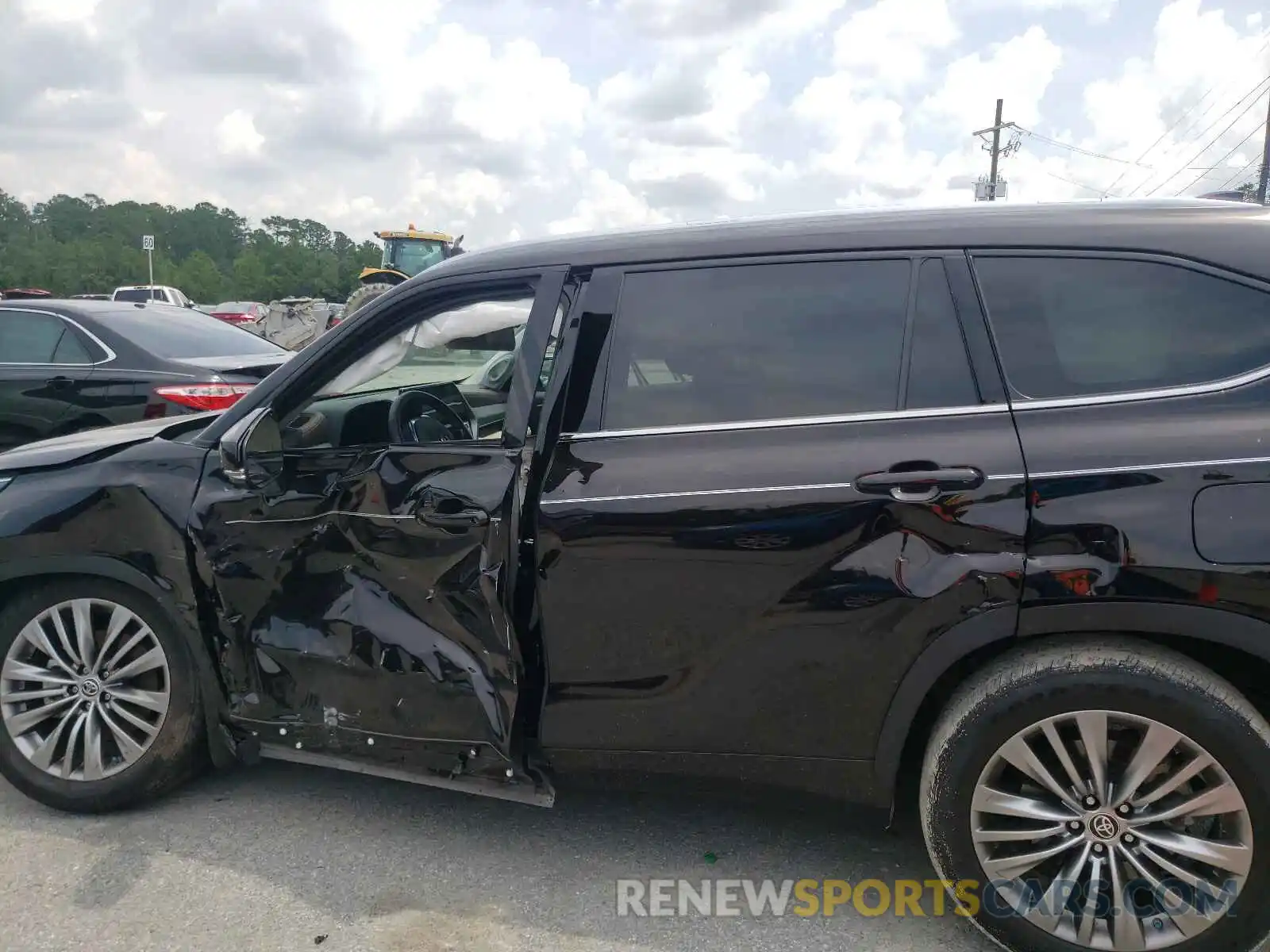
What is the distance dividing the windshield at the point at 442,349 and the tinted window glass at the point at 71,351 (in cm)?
418

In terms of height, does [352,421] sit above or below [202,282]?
below

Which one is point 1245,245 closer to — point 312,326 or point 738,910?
point 738,910

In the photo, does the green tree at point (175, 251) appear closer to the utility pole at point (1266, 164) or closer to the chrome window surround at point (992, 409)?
the utility pole at point (1266, 164)

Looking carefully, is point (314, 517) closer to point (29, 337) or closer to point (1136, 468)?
point (1136, 468)

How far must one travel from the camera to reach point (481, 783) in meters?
2.74

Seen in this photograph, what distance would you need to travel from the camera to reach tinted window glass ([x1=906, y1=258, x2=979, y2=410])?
235 cm

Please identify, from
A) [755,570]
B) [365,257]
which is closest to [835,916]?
[755,570]

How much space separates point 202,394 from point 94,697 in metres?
3.36

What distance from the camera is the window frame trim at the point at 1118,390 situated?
222cm

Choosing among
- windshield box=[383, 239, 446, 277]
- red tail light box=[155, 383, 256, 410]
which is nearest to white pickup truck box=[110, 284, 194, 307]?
windshield box=[383, 239, 446, 277]

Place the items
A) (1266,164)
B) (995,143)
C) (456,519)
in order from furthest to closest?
1. (995,143)
2. (1266,164)
3. (456,519)

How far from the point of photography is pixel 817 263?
250cm

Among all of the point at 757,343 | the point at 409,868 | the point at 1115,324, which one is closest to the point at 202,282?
the point at 409,868

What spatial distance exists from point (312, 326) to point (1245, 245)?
2014 cm
